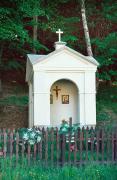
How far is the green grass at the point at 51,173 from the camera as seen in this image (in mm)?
8078

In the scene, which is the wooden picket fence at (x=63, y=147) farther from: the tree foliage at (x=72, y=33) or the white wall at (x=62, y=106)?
the tree foliage at (x=72, y=33)

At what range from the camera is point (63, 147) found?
9.97 m

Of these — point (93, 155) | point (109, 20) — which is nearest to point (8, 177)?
point (93, 155)

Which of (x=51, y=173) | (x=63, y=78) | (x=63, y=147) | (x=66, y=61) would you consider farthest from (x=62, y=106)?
(x=51, y=173)

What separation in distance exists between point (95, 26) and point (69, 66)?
905 cm

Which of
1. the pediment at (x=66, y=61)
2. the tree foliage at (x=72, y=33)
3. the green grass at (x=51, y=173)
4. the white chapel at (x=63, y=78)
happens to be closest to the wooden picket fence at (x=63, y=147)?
the green grass at (x=51, y=173)

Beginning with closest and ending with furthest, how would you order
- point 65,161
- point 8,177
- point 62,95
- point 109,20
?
point 8,177, point 65,161, point 62,95, point 109,20

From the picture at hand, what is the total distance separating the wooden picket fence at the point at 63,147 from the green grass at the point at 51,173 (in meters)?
0.50

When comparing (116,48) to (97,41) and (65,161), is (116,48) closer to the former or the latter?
(97,41)

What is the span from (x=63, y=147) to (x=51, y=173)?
132cm

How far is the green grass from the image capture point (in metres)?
8.08

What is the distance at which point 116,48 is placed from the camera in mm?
20656

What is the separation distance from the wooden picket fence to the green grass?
501 millimetres

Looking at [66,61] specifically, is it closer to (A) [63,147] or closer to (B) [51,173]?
(A) [63,147]
